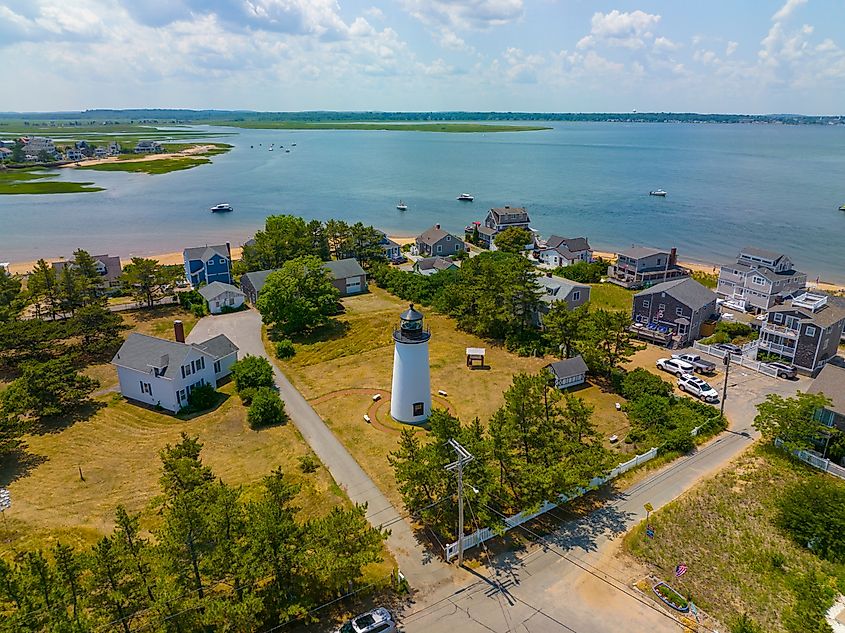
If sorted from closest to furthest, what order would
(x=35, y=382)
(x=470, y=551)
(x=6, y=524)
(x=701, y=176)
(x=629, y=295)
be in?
(x=470, y=551) < (x=6, y=524) < (x=35, y=382) < (x=629, y=295) < (x=701, y=176)

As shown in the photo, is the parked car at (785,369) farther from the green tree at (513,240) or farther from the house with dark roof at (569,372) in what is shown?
the green tree at (513,240)

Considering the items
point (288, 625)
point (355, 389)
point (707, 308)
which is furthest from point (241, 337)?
point (707, 308)

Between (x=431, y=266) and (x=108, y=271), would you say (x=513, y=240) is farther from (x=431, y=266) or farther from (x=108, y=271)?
(x=108, y=271)

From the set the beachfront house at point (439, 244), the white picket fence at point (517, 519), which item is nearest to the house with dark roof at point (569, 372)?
the white picket fence at point (517, 519)

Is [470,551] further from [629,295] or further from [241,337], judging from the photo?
[629,295]

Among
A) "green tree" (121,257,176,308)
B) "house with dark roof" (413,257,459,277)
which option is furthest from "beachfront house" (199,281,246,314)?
"house with dark roof" (413,257,459,277)

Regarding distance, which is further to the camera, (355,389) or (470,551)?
(355,389)
